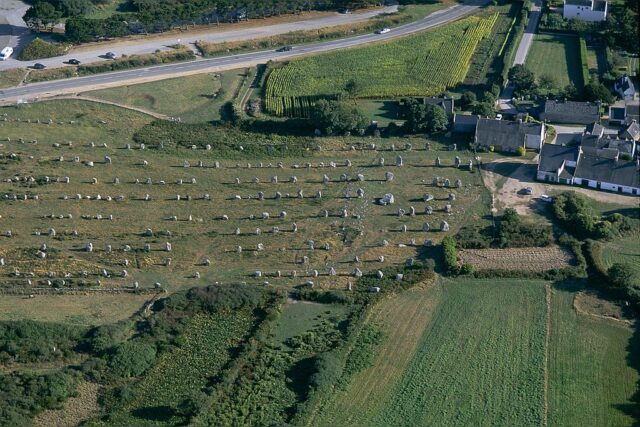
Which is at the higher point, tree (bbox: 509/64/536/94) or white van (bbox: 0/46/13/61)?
white van (bbox: 0/46/13/61)

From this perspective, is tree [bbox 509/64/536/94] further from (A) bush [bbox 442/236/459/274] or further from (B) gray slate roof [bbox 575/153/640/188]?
(A) bush [bbox 442/236/459/274]

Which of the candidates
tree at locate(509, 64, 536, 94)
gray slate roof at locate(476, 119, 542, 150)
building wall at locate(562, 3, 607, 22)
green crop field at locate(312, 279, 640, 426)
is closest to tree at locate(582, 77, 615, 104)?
tree at locate(509, 64, 536, 94)

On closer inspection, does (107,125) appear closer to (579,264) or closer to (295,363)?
(295,363)

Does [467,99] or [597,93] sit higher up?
[597,93]

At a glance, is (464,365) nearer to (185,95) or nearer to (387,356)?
(387,356)

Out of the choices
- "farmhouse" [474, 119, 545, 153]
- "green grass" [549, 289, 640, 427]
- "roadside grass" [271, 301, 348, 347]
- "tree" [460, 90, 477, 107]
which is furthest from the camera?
"tree" [460, 90, 477, 107]

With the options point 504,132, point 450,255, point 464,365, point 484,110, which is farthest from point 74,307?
point 484,110

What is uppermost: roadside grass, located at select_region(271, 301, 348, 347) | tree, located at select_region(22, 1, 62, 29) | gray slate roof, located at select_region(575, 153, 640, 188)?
tree, located at select_region(22, 1, 62, 29)
